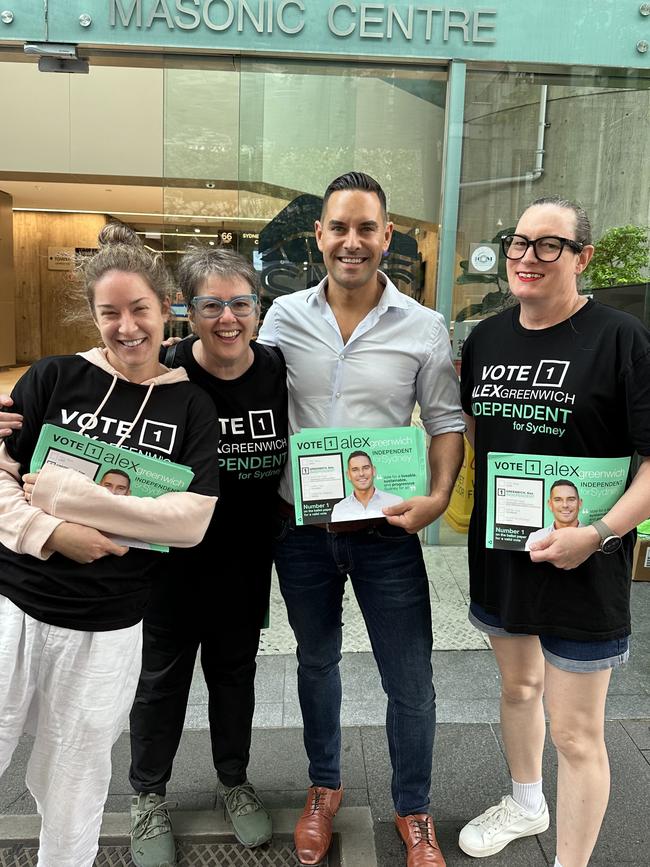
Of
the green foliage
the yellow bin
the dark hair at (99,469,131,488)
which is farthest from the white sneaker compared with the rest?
the green foliage

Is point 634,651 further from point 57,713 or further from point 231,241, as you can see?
point 231,241

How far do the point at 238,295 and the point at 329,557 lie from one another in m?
0.90

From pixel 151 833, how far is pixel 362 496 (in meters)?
1.39

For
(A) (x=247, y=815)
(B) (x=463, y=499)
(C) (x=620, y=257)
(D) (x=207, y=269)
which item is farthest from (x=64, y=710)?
(C) (x=620, y=257)

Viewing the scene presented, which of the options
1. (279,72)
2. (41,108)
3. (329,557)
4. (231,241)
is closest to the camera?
(329,557)

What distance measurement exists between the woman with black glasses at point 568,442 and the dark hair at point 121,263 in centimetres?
99

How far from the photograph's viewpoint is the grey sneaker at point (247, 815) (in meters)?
2.44

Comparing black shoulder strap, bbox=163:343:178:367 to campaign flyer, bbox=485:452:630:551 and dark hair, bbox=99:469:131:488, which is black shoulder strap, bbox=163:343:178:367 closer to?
dark hair, bbox=99:469:131:488

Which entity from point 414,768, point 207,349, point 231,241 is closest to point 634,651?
point 414,768

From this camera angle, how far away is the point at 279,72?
499 centimetres

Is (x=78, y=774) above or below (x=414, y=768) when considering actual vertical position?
above

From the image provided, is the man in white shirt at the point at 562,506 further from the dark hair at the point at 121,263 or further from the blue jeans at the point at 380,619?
the dark hair at the point at 121,263

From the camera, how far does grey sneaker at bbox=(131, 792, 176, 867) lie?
2.34 meters

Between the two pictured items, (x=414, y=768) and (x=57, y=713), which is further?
(x=414, y=768)
